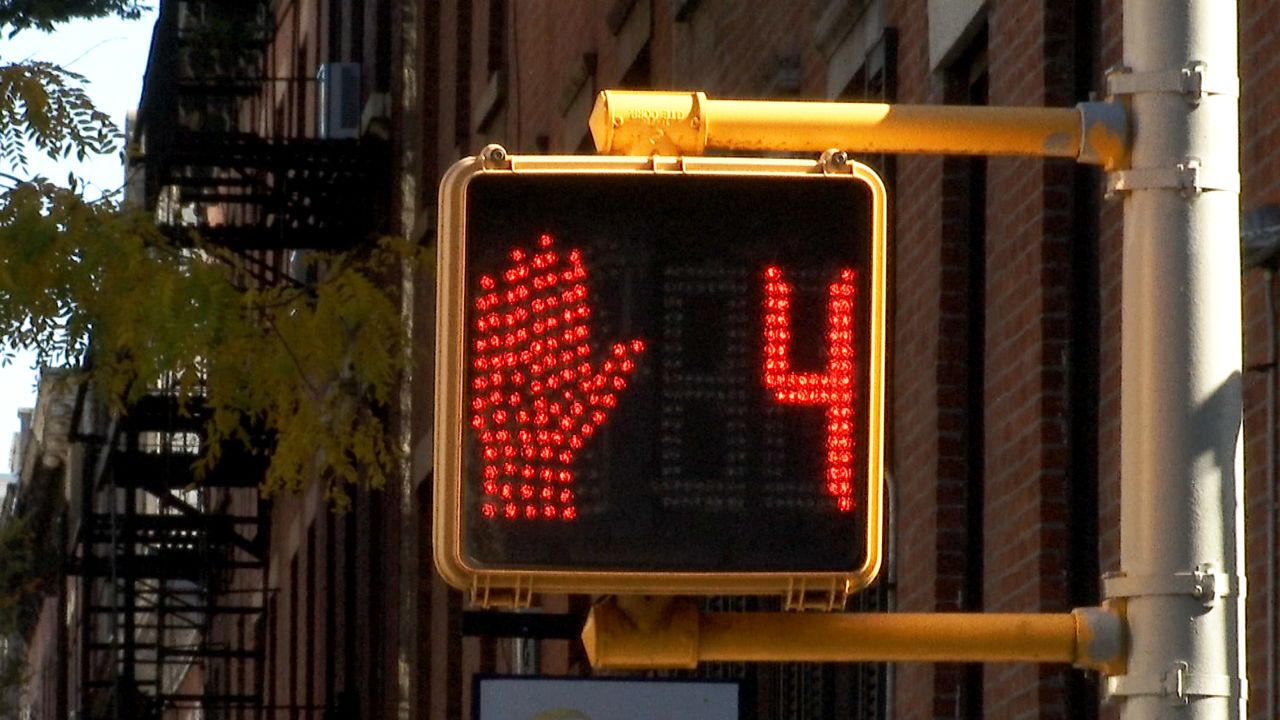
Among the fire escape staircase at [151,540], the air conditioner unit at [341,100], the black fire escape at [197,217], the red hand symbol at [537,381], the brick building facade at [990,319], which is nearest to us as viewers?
the red hand symbol at [537,381]

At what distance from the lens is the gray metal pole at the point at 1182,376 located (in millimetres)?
3686

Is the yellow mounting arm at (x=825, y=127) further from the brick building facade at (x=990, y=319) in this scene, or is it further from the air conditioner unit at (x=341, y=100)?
the air conditioner unit at (x=341, y=100)

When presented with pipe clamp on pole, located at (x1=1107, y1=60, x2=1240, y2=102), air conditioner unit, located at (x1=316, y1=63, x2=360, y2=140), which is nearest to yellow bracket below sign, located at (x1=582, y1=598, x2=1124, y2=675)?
pipe clamp on pole, located at (x1=1107, y1=60, x2=1240, y2=102)

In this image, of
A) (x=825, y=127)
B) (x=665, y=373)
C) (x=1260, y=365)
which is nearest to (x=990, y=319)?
(x=1260, y=365)

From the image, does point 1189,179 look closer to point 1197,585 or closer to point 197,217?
point 1197,585

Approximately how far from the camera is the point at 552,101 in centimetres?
1766

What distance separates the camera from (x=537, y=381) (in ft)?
12.5

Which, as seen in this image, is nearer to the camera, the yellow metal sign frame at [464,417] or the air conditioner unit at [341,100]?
the yellow metal sign frame at [464,417]

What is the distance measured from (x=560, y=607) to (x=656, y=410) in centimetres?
1291

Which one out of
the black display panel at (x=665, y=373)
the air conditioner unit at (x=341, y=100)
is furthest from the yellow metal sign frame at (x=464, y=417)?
the air conditioner unit at (x=341, y=100)

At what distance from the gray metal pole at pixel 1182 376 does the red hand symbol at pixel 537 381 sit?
72cm

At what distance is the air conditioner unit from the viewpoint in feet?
75.7

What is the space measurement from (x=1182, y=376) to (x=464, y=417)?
1.00 metres

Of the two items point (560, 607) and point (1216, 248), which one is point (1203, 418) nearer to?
point (1216, 248)
